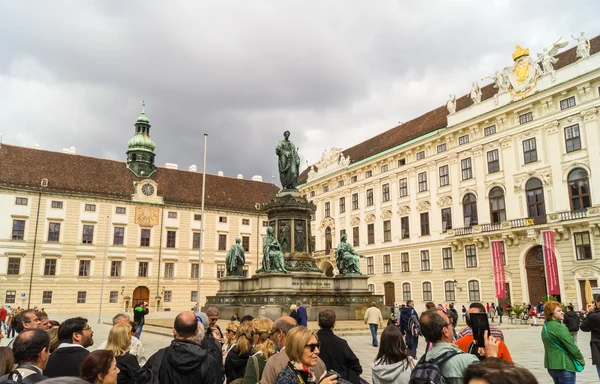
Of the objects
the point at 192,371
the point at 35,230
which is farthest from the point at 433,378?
the point at 35,230

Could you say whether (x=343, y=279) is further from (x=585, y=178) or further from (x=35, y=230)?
(x=35, y=230)

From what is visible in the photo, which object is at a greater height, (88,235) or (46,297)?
(88,235)

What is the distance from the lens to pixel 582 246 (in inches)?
1200

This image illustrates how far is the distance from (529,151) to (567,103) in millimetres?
4143

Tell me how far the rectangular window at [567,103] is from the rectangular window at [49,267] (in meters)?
46.8

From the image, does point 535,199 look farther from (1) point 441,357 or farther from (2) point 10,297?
(2) point 10,297

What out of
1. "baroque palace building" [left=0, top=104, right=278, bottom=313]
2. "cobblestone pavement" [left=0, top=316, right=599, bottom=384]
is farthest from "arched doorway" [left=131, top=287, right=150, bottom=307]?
"cobblestone pavement" [left=0, top=316, right=599, bottom=384]

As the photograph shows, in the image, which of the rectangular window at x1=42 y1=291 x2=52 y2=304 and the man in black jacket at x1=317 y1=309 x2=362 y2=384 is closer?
the man in black jacket at x1=317 y1=309 x2=362 y2=384

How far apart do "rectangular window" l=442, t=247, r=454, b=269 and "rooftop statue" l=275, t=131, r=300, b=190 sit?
21984mm

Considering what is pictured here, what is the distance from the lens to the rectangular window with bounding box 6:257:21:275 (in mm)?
44031

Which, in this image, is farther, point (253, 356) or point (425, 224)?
point (425, 224)

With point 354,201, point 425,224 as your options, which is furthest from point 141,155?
point 425,224

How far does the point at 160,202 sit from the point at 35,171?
42.3 feet

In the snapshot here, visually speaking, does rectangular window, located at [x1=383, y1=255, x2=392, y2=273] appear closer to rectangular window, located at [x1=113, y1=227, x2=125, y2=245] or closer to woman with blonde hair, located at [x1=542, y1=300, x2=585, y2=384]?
rectangular window, located at [x1=113, y1=227, x2=125, y2=245]
